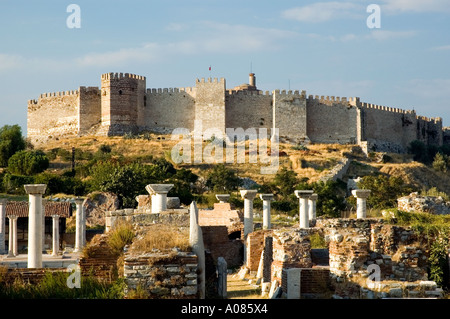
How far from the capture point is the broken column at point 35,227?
11.5 metres

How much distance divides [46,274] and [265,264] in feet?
18.8

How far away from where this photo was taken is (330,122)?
6156cm

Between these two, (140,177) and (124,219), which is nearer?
(124,219)

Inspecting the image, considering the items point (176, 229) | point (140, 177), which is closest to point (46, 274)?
point (176, 229)

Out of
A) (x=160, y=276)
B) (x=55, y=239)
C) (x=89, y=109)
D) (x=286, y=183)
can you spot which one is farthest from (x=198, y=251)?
(x=89, y=109)

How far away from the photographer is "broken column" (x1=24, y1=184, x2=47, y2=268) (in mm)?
11453

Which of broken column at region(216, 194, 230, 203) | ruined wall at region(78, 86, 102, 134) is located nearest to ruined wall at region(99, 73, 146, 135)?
ruined wall at region(78, 86, 102, 134)

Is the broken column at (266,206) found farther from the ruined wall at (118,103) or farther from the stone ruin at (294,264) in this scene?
the ruined wall at (118,103)

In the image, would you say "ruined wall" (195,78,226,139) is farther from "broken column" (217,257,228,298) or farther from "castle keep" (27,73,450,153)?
"broken column" (217,257,228,298)

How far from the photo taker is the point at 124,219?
12859 mm

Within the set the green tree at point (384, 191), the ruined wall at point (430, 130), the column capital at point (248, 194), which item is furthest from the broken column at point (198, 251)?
the ruined wall at point (430, 130)

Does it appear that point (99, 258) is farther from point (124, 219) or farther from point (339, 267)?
point (339, 267)

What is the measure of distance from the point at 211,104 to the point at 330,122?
33.3 ft

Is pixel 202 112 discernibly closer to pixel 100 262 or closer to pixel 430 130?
pixel 430 130
